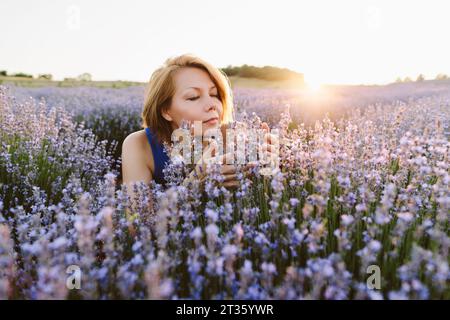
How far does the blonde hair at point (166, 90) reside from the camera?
10.9 ft

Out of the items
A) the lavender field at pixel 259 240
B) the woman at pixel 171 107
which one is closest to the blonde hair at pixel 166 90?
the woman at pixel 171 107

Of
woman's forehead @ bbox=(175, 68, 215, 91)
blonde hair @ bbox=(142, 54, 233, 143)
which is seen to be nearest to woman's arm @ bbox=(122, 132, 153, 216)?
blonde hair @ bbox=(142, 54, 233, 143)

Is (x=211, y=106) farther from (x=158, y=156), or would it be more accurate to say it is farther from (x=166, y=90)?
(x=158, y=156)

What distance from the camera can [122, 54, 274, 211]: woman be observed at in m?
3.14

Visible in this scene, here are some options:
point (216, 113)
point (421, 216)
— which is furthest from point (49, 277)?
point (216, 113)

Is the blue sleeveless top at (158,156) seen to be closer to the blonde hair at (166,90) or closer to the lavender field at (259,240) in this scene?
the blonde hair at (166,90)

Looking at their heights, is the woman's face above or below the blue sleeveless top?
above

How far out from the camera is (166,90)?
3314 mm

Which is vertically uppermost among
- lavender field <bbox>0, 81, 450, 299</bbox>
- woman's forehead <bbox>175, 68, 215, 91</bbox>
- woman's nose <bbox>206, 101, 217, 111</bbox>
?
woman's forehead <bbox>175, 68, 215, 91</bbox>

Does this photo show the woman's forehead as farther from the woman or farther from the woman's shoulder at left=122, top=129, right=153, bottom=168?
the woman's shoulder at left=122, top=129, right=153, bottom=168

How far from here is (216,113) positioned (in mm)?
3070
